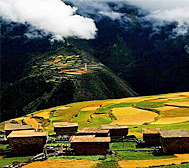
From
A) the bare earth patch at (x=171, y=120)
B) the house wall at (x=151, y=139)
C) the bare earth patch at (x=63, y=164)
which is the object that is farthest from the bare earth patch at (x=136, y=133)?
the bare earth patch at (x=63, y=164)

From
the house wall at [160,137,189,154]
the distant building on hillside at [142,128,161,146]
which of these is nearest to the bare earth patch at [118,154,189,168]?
the house wall at [160,137,189,154]

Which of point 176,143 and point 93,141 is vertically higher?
point 93,141

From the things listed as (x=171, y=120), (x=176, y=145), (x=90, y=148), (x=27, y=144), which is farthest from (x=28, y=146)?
(x=171, y=120)

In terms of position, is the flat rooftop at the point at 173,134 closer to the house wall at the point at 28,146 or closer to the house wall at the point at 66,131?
the house wall at the point at 28,146

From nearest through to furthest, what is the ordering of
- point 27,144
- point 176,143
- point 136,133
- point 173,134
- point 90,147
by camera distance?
1. point 176,143
2. point 173,134
3. point 90,147
4. point 27,144
5. point 136,133

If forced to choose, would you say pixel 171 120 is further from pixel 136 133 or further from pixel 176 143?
pixel 176 143

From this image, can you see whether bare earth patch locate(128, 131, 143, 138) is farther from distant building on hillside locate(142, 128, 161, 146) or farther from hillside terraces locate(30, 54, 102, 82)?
hillside terraces locate(30, 54, 102, 82)

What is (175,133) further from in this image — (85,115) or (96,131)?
(85,115)
